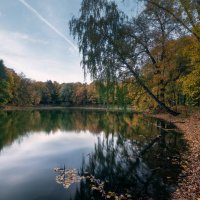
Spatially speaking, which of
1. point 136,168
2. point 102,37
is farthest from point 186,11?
point 136,168

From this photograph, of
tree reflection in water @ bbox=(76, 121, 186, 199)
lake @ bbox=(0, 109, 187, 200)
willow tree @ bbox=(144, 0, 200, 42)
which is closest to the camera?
tree reflection in water @ bbox=(76, 121, 186, 199)

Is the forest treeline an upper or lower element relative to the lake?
upper

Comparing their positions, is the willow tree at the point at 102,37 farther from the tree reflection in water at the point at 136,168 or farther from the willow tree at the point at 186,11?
the tree reflection in water at the point at 136,168

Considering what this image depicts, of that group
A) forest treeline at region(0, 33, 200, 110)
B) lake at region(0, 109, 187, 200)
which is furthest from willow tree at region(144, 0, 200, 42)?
lake at region(0, 109, 187, 200)

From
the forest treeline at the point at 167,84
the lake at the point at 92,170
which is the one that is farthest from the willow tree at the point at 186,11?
the lake at the point at 92,170

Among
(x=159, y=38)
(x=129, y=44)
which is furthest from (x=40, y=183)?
(x=159, y=38)

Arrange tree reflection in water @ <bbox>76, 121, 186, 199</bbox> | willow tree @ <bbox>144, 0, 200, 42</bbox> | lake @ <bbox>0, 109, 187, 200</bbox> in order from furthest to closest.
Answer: willow tree @ <bbox>144, 0, 200, 42</bbox> < lake @ <bbox>0, 109, 187, 200</bbox> < tree reflection in water @ <bbox>76, 121, 186, 199</bbox>

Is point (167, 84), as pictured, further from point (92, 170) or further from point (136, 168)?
point (92, 170)

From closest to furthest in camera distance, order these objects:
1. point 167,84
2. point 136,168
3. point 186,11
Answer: point 136,168 < point 186,11 < point 167,84

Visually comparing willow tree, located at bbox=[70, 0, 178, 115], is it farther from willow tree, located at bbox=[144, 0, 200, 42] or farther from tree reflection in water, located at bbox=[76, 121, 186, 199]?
tree reflection in water, located at bbox=[76, 121, 186, 199]

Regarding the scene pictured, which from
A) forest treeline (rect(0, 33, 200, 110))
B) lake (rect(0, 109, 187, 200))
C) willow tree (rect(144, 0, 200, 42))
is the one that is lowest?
lake (rect(0, 109, 187, 200))

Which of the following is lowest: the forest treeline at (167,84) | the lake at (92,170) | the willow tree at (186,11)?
the lake at (92,170)

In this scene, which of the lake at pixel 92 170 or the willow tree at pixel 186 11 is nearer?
the lake at pixel 92 170

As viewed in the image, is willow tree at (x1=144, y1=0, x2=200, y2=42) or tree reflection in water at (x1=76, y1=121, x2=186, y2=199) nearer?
tree reflection in water at (x1=76, y1=121, x2=186, y2=199)
